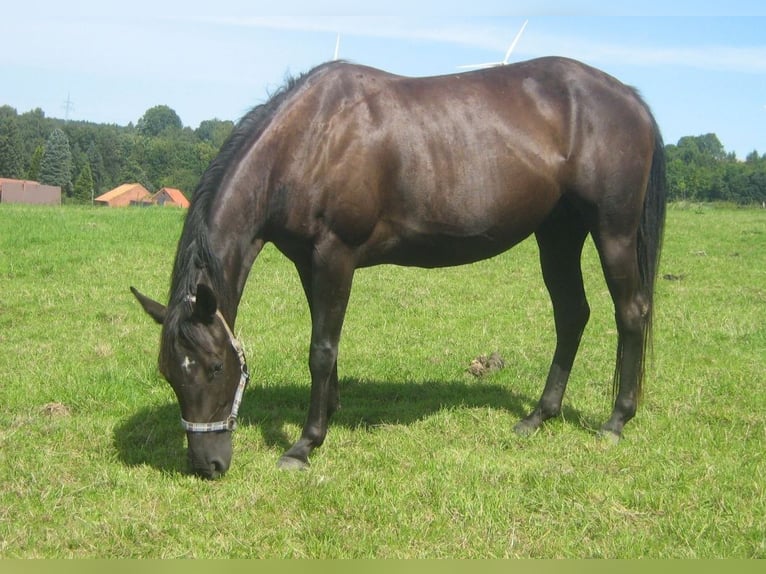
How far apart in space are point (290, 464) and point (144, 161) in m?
66.3

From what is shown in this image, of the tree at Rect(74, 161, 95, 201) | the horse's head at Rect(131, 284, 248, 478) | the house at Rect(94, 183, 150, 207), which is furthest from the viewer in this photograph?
the tree at Rect(74, 161, 95, 201)

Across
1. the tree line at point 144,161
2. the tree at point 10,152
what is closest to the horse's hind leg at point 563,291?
the tree line at point 144,161

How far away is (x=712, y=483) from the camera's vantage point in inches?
163

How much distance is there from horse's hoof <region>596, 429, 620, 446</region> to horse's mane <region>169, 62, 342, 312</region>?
2.70 m

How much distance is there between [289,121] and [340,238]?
81 cm

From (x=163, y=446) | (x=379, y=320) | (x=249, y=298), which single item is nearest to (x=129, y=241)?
(x=249, y=298)

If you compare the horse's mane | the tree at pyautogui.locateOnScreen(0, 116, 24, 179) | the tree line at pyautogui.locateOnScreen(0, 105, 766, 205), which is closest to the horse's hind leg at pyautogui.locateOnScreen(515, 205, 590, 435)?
→ the horse's mane

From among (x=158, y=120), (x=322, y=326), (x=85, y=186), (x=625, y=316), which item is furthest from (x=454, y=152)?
(x=158, y=120)

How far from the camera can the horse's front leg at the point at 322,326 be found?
4527 millimetres

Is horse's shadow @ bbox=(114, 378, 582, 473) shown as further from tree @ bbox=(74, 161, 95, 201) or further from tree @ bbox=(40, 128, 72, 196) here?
tree @ bbox=(40, 128, 72, 196)

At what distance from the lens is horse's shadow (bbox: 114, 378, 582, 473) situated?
15.7 ft

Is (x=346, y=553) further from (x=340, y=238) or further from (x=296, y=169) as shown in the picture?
(x=296, y=169)

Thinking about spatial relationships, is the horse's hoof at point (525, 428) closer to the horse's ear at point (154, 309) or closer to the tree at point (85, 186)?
the horse's ear at point (154, 309)

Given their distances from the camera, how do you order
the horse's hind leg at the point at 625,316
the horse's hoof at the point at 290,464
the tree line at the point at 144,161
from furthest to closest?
1. the tree line at the point at 144,161
2. the horse's hind leg at the point at 625,316
3. the horse's hoof at the point at 290,464
